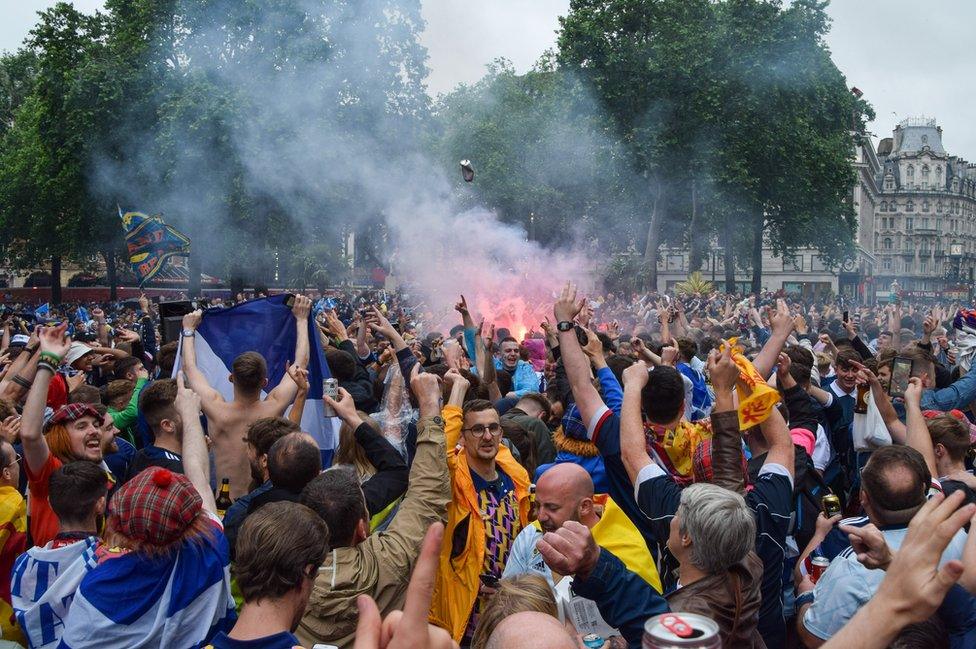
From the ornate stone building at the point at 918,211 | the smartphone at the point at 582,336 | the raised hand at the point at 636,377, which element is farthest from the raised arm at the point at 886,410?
the ornate stone building at the point at 918,211

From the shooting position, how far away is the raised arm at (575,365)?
4.11 m

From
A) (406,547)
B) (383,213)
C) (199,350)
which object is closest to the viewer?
(406,547)

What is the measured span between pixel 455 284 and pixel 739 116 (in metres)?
17.2

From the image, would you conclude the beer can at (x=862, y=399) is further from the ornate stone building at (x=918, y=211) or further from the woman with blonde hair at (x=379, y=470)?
the ornate stone building at (x=918, y=211)

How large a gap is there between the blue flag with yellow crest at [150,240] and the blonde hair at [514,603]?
11.9 meters

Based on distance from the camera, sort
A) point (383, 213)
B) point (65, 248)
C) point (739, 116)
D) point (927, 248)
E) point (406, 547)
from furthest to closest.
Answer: point (927, 248) → point (65, 248) → point (739, 116) → point (383, 213) → point (406, 547)

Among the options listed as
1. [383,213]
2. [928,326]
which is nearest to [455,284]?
[383,213]

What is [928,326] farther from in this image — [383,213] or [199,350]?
[383,213]

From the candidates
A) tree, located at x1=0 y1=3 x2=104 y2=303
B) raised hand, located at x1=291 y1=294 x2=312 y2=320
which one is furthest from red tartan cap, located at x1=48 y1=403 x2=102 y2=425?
tree, located at x1=0 y1=3 x2=104 y2=303

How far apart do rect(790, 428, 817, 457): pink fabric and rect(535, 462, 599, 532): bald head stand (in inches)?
81.7

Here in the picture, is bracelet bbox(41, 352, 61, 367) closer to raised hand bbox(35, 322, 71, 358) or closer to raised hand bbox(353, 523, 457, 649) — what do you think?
raised hand bbox(35, 322, 71, 358)

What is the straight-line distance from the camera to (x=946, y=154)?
120750 millimetres

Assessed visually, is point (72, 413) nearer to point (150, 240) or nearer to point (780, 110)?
point (150, 240)

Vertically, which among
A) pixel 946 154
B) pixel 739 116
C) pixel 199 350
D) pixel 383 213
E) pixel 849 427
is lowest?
pixel 849 427
